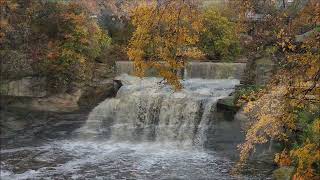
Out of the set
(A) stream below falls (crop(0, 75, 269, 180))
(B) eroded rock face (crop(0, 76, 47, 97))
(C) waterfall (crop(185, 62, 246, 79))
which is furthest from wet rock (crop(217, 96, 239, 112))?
(B) eroded rock face (crop(0, 76, 47, 97))

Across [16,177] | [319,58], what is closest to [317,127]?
[319,58]

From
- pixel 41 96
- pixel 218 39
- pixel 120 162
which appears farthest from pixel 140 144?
pixel 218 39

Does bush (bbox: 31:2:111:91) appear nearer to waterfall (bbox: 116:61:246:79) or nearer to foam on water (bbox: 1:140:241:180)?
waterfall (bbox: 116:61:246:79)

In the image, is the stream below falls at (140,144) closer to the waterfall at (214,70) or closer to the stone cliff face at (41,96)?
the waterfall at (214,70)

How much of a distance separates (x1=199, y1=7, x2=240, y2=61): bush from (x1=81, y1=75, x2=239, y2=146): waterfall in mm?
4162

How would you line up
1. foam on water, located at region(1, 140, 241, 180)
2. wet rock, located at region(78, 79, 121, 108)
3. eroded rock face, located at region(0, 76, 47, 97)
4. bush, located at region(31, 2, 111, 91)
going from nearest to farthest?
foam on water, located at region(1, 140, 241, 180)
eroded rock face, located at region(0, 76, 47, 97)
bush, located at region(31, 2, 111, 91)
wet rock, located at region(78, 79, 121, 108)

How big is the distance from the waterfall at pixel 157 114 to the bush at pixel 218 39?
4162mm

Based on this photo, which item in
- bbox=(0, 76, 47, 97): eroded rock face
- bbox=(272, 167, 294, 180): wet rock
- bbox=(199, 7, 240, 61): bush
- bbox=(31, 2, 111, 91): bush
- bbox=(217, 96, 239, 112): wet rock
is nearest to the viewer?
bbox=(272, 167, 294, 180): wet rock

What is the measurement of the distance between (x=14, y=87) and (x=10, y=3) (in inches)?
117

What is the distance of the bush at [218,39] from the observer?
842 inches

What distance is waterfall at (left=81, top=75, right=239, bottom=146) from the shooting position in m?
15.5

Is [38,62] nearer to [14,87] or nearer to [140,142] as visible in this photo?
Result: [14,87]

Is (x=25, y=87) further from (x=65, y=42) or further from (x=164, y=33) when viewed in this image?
(x=164, y=33)

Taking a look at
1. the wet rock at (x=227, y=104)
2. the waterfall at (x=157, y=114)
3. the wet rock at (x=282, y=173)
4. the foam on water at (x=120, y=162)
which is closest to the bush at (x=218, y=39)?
the waterfall at (x=157, y=114)
